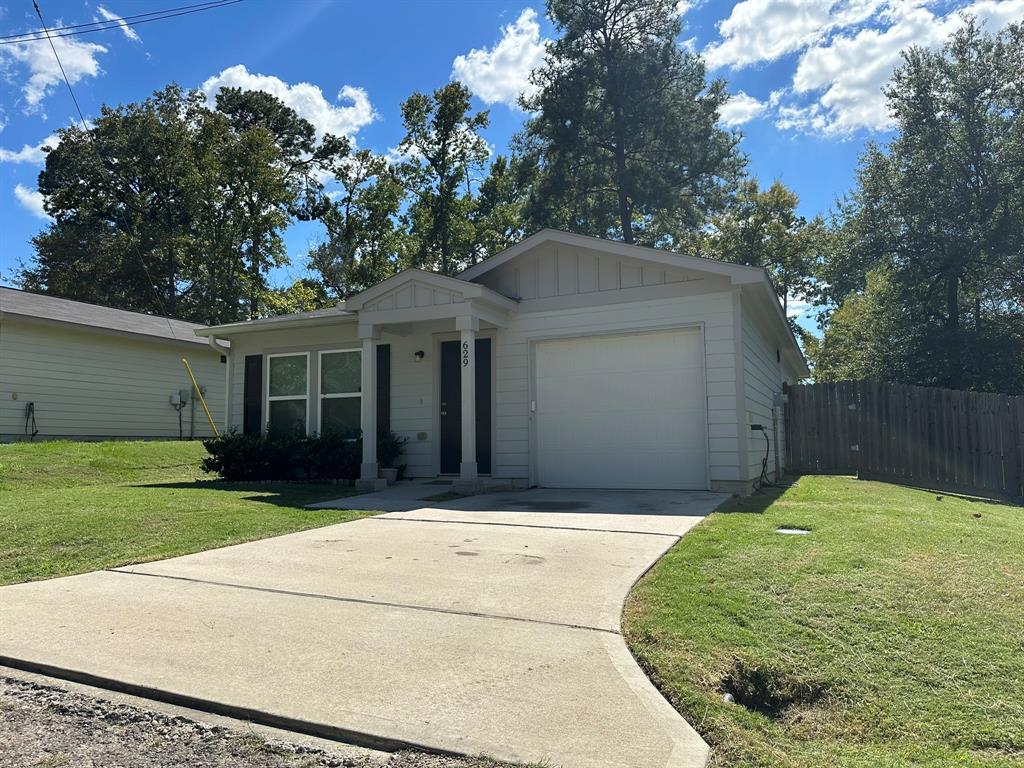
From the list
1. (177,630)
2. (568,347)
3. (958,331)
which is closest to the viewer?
(177,630)

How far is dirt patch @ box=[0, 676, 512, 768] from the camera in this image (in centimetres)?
231

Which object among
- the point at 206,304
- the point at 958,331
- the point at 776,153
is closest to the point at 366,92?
the point at 206,304

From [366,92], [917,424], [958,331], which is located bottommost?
[917,424]

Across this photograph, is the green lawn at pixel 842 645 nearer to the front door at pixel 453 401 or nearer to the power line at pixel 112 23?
the front door at pixel 453 401

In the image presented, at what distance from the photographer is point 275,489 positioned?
9.98 metres

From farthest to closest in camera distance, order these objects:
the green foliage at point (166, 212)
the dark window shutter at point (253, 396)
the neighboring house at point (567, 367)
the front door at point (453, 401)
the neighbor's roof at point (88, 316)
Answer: the green foliage at point (166, 212) → the neighbor's roof at point (88, 316) → the dark window shutter at point (253, 396) → the front door at point (453, 401) → the neighboring house at point (567, 367)

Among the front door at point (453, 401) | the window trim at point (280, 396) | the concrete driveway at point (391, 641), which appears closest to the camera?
the concrete driveway at point (391, 641)

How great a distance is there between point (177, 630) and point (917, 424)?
1283cm

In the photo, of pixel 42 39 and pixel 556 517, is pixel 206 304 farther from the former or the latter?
pixel 556 517

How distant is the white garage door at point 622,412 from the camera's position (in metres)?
9.34

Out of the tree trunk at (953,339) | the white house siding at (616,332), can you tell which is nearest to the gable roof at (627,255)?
the white house siding at (616,332)

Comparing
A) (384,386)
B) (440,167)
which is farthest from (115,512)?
(440,167)

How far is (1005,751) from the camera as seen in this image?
249 centimetres

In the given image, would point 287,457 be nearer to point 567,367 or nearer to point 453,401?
point 453,401
